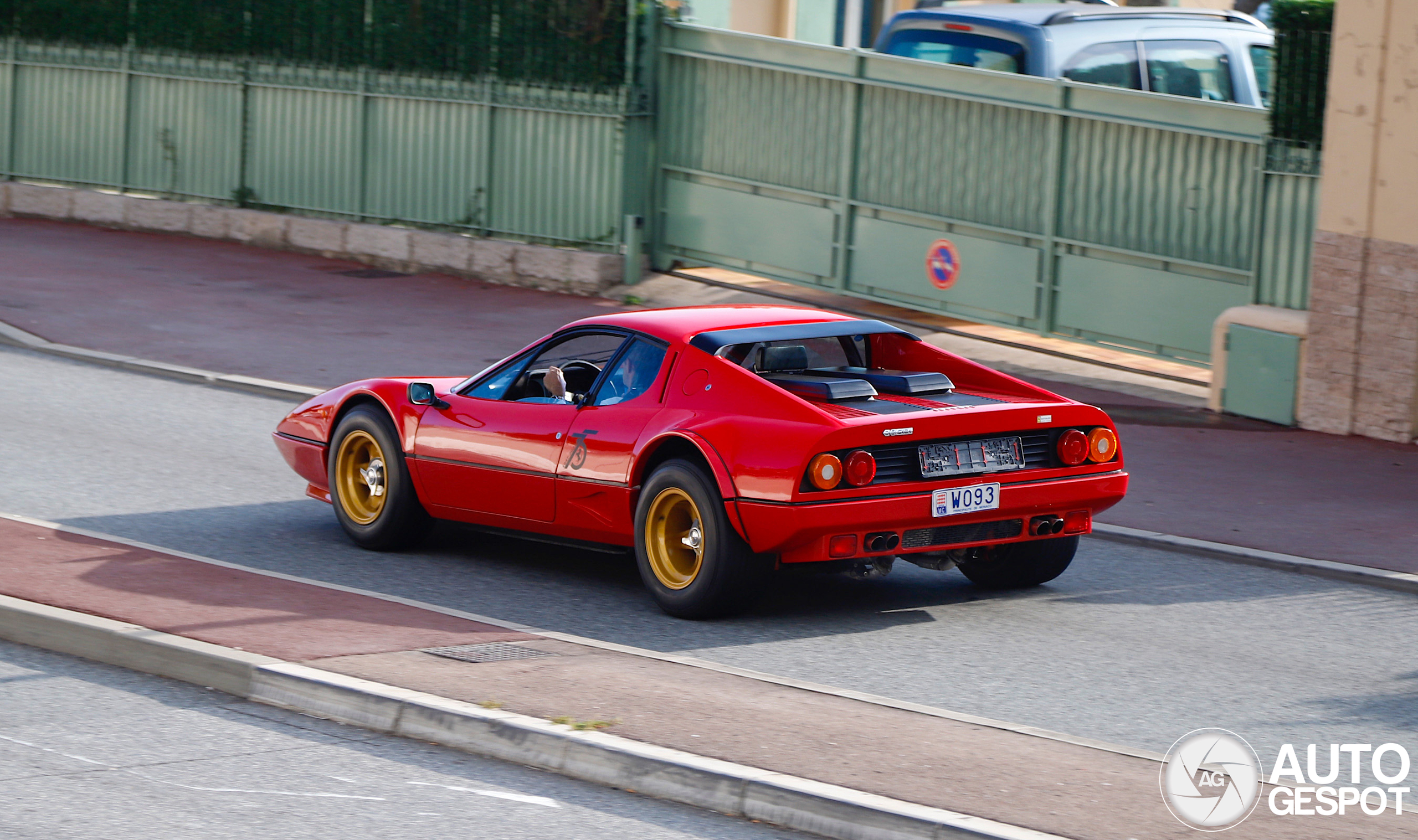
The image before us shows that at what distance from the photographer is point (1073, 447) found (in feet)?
26.7

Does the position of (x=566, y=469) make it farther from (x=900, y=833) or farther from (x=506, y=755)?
(x=900, y=833)

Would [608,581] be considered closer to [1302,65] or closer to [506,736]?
[506,736]

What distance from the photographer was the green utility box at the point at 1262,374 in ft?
44.7

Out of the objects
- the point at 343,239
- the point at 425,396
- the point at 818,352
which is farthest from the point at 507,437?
the point at 343,239

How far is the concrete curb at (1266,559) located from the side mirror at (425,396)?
149 inches

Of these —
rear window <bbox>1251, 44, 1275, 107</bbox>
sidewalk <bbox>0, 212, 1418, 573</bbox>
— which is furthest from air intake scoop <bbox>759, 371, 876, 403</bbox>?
rear window <bbox>1251, 44, 1275, 107</bbox>

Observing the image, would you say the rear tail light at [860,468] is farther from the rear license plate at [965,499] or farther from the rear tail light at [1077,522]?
the rear tail light at [1077,522]

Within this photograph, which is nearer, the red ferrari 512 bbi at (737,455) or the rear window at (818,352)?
the red ferrari 512 bbi at (737,455)

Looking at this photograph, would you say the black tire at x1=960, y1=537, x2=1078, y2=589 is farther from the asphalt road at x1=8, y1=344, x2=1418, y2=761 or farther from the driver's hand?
the driver's hand

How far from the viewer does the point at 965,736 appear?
607 cm

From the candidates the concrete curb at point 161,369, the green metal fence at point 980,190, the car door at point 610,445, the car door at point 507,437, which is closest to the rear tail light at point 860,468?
the car door at point 610,445

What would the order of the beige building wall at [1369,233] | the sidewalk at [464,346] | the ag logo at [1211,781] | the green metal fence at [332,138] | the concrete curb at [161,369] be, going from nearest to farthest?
1. the ag logo at [1211,781]
2. the sidewalk at [464,346]
3. the beige building wall at [1369,233]
4. the concrete curb at [161,369]
5. the green metal fence at [332,138]

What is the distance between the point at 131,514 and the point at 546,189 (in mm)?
10640

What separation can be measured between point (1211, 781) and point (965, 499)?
2.41 metres
